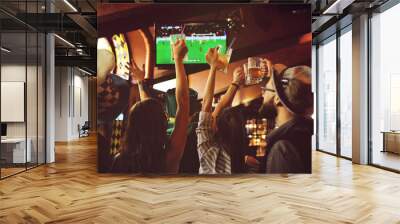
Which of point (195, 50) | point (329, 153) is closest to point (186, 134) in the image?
point (195, 50)

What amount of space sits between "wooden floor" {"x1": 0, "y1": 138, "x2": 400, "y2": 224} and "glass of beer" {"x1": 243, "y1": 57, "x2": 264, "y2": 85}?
1.67m

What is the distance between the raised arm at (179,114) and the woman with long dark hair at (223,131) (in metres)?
0.28

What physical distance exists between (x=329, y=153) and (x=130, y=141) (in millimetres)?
6074

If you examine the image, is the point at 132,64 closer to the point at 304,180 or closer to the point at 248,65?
the point at 248,65

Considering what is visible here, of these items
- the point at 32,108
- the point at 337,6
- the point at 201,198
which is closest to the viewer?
the point at 201,198

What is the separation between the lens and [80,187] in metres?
5.71

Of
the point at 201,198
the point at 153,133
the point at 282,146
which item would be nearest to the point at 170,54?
the point at 153,133

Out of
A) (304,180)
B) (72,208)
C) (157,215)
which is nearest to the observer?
(157,215)

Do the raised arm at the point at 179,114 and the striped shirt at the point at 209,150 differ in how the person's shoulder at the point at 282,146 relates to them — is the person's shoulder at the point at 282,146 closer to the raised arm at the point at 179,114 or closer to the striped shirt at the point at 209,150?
the striped shirt at the point at 209,150

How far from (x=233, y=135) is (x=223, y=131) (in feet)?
0.61

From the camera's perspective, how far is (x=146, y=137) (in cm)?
670

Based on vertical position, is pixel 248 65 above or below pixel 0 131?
above

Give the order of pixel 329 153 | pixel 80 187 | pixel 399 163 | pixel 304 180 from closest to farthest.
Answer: pixel 80 187 → pixel 304 180 → pixel 399 163 → pixel 329 153

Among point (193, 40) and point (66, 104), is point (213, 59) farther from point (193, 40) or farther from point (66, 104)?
point (66, 104)
